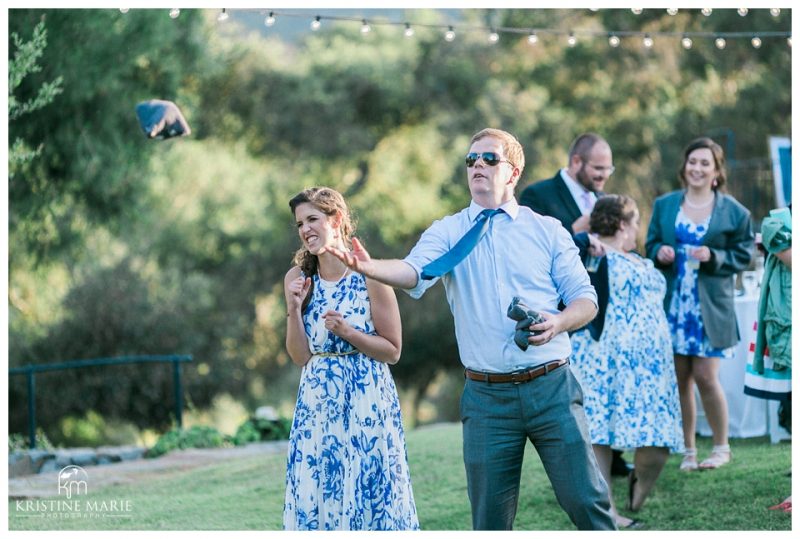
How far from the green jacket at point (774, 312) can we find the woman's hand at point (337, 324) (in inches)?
85.6

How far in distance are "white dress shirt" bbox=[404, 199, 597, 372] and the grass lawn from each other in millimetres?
1936

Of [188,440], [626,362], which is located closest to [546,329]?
[626,362]

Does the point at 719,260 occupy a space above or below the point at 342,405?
above

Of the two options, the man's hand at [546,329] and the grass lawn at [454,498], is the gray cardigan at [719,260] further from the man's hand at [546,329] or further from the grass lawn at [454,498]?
the man's hand at [546,329]

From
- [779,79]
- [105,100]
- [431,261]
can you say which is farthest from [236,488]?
[779,79]

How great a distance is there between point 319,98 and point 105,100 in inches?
525

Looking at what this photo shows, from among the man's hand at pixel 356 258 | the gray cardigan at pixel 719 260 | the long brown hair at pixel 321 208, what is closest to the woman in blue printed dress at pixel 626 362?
the gray cardigan at pixel 719 260

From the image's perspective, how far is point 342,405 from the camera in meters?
4.01

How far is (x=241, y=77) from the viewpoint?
24062 millimetres

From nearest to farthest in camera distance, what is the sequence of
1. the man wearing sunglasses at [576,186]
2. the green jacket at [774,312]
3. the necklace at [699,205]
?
the green jacket at [774,312]
the man wearing sunglasses at [576,186]
the necklace at [699,205]

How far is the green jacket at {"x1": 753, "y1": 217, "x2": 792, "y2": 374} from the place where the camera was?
16.7 feet

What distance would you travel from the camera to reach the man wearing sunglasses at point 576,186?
5.53 metres

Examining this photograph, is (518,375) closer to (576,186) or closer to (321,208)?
(321,208)

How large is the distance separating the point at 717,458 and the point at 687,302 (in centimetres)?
88
